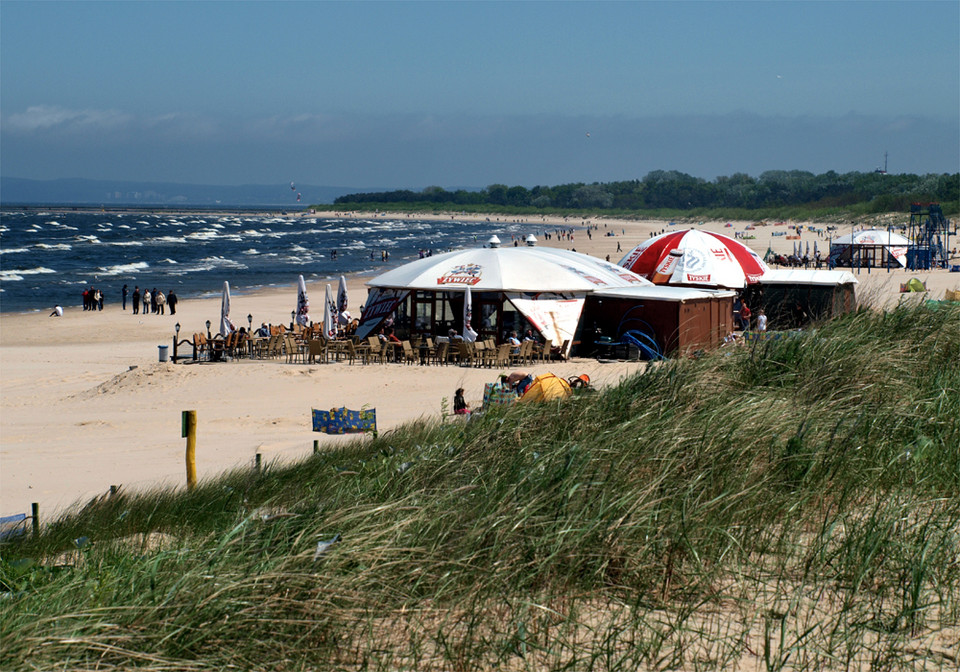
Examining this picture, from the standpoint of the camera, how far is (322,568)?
4012 millimetres

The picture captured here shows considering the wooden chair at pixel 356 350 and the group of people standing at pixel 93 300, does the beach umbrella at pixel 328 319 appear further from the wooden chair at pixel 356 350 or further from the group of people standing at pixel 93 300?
the group of people standing at pixel 93 300

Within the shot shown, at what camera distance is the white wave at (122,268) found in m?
52.8

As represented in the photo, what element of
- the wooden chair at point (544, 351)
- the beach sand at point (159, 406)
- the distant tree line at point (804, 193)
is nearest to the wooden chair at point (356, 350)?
the beach sand at point (159, 406)

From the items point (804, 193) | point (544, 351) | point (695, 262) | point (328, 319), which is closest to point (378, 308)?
point (328, 319)

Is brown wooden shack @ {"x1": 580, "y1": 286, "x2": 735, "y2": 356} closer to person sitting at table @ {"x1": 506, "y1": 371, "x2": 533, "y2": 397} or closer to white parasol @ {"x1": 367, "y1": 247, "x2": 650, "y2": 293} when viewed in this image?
white parasol @ {"x1": 367, "y1": 247, "x2": 650, "y2": 293}

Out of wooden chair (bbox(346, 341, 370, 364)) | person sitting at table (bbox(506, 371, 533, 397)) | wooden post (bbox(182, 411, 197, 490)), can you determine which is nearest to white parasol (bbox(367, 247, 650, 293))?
wooden chair (bbox(346, 341, 370, 364))

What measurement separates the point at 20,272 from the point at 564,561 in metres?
54.3

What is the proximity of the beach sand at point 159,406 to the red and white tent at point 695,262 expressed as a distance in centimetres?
506

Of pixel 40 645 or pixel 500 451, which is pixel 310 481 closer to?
pixel 500 451

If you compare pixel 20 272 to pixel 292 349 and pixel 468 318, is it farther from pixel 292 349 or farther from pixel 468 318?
pixel 468 318

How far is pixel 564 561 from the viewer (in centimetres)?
423

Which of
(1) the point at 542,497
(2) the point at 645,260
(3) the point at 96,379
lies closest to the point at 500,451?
(1) the point at 542,497

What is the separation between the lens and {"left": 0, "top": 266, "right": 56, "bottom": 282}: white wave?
48625 millimetres

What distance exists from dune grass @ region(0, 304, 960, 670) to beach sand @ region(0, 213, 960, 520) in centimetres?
285
